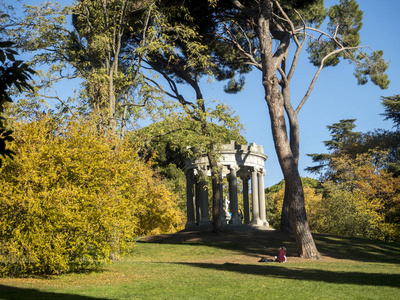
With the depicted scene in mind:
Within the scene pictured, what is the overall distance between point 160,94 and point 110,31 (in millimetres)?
4332

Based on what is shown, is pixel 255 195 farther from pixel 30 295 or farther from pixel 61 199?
pixel 30 295

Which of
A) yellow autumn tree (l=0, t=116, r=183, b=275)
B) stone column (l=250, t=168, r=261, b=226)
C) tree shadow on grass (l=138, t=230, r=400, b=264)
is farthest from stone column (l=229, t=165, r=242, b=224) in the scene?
yellow autumn tree (l=0, t=116, r=183, b=275)

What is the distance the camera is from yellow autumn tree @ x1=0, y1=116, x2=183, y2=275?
12789mm

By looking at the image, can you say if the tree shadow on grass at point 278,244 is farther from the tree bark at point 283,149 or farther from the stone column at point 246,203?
the stone column at point 246,203

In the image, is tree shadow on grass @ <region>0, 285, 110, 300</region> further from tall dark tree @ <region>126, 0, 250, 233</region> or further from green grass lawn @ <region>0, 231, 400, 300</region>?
tall dark tree @ <region>126, 0, 250, 233</region>

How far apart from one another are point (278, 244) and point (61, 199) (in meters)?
16.9

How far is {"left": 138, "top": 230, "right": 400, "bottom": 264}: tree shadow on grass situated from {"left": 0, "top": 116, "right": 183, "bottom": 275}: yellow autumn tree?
1157 centimetres

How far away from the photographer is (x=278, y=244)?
2667 cm

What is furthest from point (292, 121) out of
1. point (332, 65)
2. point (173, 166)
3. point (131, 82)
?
point (173, 166)

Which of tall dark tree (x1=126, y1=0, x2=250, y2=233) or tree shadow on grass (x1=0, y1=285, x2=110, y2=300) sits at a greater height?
tall dark tree (x1=126, y1=0, x2=250, y2=233)

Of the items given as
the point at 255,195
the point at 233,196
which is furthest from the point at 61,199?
the point at 255,195

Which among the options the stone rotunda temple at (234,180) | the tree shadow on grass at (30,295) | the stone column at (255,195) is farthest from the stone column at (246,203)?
the tree shadow on grass at (30,295)

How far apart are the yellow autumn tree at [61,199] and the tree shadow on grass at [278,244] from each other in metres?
11.6

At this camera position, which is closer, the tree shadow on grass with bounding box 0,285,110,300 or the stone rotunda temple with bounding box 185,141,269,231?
the tree shadow on grass with bounding box 0,285,110,300
